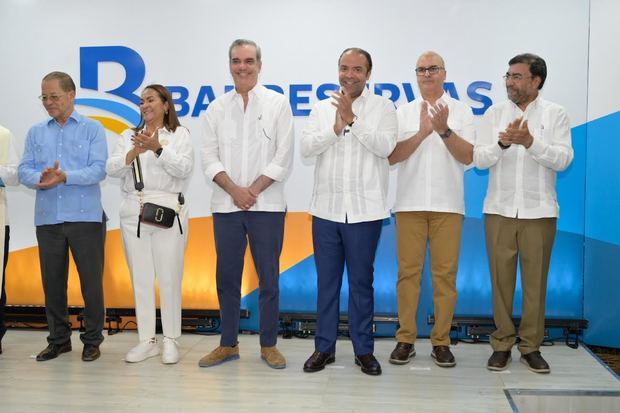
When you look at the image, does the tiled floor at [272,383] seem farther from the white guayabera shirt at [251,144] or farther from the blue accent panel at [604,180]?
the white guayabera shirt at [251,144]

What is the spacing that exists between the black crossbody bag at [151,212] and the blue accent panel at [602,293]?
3223 millimetres

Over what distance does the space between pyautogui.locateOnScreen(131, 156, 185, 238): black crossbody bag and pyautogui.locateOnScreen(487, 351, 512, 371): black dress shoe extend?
2.29m

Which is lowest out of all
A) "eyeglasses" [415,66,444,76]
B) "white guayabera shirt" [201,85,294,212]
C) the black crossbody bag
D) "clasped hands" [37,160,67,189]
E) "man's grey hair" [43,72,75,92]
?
the black crossbody bag

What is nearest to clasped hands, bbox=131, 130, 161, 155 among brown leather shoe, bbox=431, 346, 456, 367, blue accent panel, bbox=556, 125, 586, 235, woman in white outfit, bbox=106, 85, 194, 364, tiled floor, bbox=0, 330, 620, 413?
woman in white outfit, bbox=106, 85, 194, 364

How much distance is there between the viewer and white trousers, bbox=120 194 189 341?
4.67 meters

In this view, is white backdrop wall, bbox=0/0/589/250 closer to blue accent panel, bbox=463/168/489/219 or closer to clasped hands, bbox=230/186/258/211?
blue accent panel, bbox=463/168/489/219

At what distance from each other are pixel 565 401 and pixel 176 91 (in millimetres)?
3791

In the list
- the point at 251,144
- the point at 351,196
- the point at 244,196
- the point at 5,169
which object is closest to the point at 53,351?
the point at 5,169

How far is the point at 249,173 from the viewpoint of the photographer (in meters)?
4.55

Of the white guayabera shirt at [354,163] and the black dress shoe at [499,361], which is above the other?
the white guayabera shirt at [354,163]

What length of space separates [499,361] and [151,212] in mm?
2488

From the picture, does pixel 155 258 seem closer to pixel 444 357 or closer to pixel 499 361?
pixel 444 357

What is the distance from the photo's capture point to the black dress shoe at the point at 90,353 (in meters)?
4.80

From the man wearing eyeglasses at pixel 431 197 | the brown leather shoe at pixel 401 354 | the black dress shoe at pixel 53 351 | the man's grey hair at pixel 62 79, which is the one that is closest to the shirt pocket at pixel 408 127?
the man wearing eyeglasses at pixel 431 197
